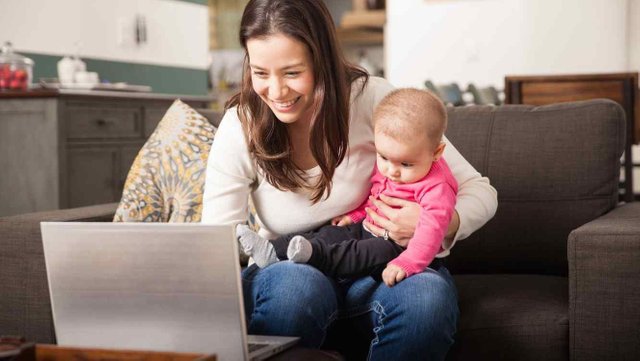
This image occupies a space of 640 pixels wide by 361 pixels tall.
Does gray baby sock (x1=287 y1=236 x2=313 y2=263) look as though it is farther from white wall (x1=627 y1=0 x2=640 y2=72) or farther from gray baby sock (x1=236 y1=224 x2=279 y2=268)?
white wall (x1=627 y1=0 x2=640 y2=72)

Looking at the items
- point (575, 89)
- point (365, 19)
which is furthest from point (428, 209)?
point (365, 19)

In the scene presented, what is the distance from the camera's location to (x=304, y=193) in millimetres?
1903

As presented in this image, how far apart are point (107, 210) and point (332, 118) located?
0.80 m

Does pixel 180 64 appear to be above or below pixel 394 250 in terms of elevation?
above

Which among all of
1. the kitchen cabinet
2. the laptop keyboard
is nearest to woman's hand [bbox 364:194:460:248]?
the laptop keyboard

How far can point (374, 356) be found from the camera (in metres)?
1.67

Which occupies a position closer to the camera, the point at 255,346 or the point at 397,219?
the point at 255,346

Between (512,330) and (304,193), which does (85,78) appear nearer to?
(304,193)

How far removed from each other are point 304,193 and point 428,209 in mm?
296

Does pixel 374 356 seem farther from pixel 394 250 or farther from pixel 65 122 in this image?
pixel 65 122

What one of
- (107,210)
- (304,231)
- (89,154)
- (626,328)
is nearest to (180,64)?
(89,154)

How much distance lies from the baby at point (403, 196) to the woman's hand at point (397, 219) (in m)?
0.02

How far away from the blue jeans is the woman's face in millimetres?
310

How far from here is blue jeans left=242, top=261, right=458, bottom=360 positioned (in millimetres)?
1629
